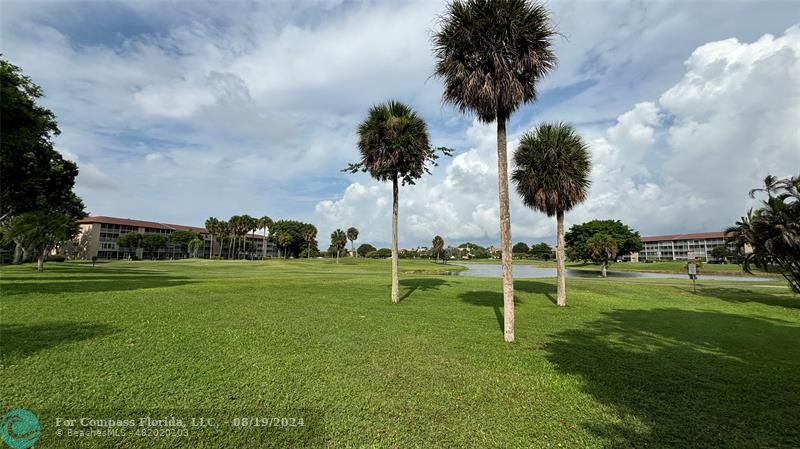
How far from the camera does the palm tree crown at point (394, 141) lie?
1681cm

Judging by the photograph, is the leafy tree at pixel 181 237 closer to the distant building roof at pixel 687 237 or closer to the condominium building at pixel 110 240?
the condominium building at pixel 110 240

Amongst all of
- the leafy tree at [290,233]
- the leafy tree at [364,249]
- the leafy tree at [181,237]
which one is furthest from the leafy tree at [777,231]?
the leafy tree at [364,249]

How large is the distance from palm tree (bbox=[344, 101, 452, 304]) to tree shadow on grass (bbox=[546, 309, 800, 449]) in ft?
32.1

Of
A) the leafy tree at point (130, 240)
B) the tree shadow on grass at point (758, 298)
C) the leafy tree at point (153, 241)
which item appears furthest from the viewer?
the leafy tree at point (153, 241)

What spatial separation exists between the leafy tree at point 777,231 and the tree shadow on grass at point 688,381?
8614 mm

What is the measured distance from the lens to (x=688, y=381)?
674 cm

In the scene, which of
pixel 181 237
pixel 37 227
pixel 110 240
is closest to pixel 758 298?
pixel 37 227

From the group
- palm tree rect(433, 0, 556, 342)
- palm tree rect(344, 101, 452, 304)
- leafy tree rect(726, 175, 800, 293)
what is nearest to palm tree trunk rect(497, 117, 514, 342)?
palm tree rect(433, 0, 556, 342)

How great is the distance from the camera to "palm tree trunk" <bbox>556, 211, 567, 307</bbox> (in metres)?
17.6

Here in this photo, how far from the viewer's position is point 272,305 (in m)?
14.7

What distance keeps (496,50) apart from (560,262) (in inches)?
467

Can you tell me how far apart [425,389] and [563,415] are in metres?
2.20

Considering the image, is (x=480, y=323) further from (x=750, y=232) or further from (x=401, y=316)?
(x=750, y=232)

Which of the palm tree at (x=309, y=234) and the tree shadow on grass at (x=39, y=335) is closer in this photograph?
the tree shadow on grass at (x=39, y=335)
